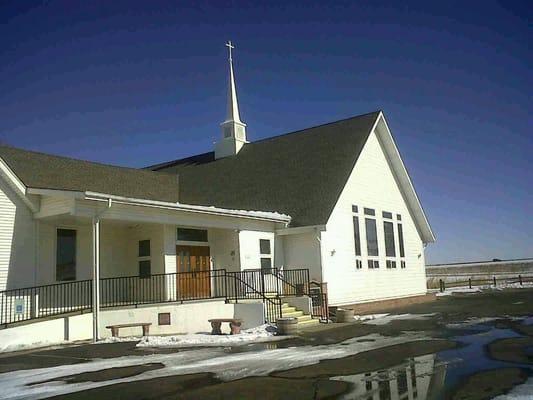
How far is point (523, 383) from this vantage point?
25.6 feet

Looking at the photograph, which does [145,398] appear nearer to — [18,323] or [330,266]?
[18,323]

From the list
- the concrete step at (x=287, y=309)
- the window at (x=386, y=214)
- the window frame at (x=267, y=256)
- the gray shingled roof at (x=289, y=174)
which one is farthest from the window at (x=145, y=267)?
the window at (x=386, y=214)

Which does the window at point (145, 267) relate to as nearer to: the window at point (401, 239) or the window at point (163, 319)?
the window at point (163, 319)

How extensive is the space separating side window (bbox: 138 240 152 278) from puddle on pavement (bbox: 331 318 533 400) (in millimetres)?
11042

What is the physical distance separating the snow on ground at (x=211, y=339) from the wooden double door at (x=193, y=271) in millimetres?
3332

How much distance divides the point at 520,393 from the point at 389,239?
18.7 metres

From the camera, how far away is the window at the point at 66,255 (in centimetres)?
1722

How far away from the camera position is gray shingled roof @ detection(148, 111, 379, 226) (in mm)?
21906

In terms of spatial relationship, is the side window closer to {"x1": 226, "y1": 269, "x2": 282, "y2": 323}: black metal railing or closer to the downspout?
{"x1": 226, "y1": 269, "x2": 282, "y2": 323}: black metal railing

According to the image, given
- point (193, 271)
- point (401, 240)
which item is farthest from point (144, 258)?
point (401, 240)

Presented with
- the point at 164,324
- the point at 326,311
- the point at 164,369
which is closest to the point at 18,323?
the point at 164,324

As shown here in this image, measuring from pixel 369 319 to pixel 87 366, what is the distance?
11.0m

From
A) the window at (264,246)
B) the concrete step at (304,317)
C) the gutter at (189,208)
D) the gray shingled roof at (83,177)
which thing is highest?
the gray shingled roof at (83,177)

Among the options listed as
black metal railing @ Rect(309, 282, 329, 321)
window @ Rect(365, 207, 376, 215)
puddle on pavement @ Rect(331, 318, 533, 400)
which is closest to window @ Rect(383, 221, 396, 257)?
window @ Rect(365, 207, 376, 215)
